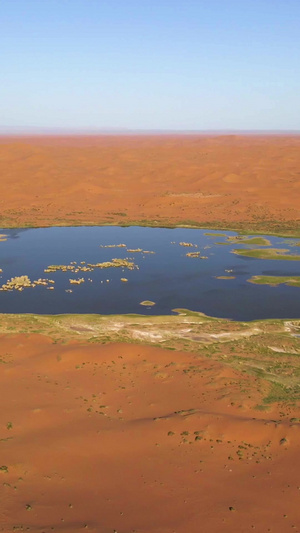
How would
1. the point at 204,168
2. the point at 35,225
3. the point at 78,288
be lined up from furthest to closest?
the point at 204,168 → the point at 35,225 → the point at 78,288

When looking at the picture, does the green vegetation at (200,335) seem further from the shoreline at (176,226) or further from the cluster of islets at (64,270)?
the shoreline at (176,226)

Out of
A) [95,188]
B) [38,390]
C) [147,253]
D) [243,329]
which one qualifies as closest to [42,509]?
[38,390]

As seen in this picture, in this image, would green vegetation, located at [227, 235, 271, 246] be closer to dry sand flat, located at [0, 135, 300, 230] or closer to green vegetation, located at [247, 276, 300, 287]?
dry sand flat, located at [0, 135, 300, 230]

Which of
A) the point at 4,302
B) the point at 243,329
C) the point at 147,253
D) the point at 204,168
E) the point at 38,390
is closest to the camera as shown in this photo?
the point at 38,390

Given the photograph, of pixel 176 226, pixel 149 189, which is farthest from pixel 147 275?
pixel 149 189

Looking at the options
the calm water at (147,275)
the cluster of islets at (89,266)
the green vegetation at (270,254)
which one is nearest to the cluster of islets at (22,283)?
the calm water at (147,275)

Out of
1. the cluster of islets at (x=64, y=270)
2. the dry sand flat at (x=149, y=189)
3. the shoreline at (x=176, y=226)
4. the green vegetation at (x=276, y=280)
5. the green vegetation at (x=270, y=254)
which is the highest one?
the dry sand flat at (x=149, y=189)

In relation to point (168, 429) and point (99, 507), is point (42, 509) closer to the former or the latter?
point (99, 507)

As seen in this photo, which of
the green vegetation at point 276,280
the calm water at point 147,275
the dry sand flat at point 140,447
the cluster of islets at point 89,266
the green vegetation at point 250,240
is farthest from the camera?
A: the green vegetation at point 250,240
